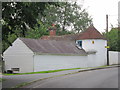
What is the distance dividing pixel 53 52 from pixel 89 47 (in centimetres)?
808

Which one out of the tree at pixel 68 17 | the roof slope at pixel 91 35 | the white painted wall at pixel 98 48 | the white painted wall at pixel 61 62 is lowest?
the white painted wall at pixel 61 62

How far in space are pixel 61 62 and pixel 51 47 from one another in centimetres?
300

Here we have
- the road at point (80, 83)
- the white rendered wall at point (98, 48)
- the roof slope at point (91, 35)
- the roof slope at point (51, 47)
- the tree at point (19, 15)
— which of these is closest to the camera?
the road at point (80, 83)

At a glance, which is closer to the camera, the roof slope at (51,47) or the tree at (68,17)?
the roof slope at (51,47)

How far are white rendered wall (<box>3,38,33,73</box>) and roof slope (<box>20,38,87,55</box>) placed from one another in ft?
2.43

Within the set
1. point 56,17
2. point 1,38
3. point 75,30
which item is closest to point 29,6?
point 1,38

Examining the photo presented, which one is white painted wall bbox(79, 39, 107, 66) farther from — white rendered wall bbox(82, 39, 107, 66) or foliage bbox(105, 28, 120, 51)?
foliage bbox(105, 28, 120, 51)

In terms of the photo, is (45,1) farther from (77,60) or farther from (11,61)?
(77,60)

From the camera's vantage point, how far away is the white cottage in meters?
34.0

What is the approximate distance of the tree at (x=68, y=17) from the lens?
60.4m

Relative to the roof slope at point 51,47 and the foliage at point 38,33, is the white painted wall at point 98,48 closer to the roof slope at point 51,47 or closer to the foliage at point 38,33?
the roof slope at point 51,47

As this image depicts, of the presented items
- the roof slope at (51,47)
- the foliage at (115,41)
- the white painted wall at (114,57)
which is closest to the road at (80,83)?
the roof slope at (51,47)

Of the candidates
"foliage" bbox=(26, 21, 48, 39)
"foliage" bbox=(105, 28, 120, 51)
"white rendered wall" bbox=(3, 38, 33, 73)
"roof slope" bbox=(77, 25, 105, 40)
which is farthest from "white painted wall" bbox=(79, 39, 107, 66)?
"foliage" bbox=(26, 21, 48, 39)

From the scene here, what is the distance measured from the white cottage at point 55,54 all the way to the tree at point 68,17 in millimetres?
15198
